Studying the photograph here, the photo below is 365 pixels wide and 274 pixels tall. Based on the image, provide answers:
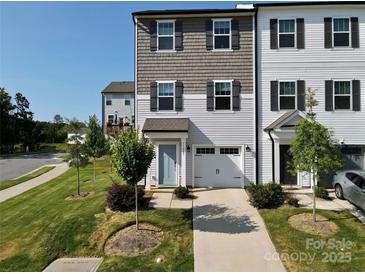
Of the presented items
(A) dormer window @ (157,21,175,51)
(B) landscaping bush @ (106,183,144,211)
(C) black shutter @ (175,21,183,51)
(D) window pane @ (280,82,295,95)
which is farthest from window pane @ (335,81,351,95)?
(B) landscaping bush @ (106,183,144,211)

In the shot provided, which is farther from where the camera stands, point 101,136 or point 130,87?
point 130,87

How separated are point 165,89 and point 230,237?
887 centimetres

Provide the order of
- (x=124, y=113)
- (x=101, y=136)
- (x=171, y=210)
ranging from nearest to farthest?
(x=171, y=210) < (x=101, y=136) < (x=124, y=113)

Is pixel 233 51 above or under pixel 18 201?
above

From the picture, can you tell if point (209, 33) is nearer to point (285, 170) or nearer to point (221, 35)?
point (221, 35)

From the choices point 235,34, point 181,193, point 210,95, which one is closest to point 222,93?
point 210,95

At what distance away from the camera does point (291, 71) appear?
14.8 metres

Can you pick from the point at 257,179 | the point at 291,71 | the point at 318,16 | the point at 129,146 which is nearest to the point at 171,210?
the point at 129,146

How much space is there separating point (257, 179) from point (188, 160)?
390cm

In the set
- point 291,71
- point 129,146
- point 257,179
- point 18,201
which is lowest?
point 18,201

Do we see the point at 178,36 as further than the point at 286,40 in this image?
Yes

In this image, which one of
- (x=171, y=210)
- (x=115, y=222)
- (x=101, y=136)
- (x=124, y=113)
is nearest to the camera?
(x=115, y=222)

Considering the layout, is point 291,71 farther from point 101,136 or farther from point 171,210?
point 101,136

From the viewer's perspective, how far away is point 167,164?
14922 mm
